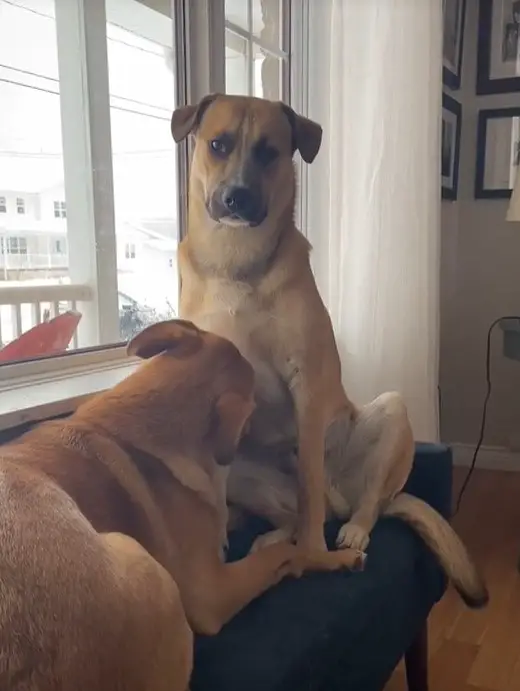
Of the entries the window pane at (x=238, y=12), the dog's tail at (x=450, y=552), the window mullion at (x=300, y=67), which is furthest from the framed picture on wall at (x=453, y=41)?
the dog's tail at (x=450, y=552)

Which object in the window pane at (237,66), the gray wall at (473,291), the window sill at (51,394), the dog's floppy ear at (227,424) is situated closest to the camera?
the dog's floppy ear at (227,424)

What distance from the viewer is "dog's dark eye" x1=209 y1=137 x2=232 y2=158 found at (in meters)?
1.31

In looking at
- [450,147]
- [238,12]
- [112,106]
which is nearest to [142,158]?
[112,106]

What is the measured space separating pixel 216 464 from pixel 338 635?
12.1 inches

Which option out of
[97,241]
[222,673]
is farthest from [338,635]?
[97,241]

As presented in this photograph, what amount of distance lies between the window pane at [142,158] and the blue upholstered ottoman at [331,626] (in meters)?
0.88

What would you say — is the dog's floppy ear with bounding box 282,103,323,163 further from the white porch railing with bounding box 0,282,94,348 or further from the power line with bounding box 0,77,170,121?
the white porch railing with bounding box 0,282,94,348

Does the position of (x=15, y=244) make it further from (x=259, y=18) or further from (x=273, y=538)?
(x=259, y=18)

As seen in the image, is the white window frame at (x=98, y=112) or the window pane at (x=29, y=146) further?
the white window frame at (x=98, y=112)

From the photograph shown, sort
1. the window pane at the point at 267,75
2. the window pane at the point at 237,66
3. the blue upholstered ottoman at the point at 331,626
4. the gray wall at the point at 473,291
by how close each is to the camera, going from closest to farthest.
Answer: the blue upholstered ottoman at the point at 331,626 < the window pane at the point at 237,66 < the window pane at the point at 267,75 < the gray wall at the point at 473,291

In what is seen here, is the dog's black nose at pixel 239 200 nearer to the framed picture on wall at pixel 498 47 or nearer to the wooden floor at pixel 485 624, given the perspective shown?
the wooden floor at pixel 485 624

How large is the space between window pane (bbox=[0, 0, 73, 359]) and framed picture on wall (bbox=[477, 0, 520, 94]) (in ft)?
6.23

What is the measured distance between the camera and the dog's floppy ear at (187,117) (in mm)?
1343

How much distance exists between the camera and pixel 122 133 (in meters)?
1.90
